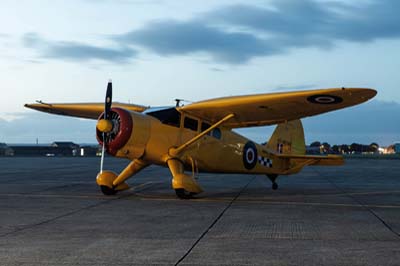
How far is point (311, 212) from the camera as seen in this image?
419 inches

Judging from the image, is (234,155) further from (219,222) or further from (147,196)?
(219,222)

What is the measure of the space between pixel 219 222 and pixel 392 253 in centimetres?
339

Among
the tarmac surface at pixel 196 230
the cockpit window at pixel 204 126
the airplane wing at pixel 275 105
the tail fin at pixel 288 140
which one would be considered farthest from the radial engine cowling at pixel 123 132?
the tail fin at pixel 288 140

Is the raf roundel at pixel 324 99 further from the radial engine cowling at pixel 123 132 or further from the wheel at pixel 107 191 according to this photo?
the wheel at pixel 107 191

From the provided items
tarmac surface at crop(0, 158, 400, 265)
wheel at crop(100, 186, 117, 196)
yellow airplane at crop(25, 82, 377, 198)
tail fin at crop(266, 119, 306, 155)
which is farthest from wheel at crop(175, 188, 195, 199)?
tail fin at crop(266, 119, 306, 155)

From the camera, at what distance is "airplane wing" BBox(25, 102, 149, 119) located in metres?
17.0

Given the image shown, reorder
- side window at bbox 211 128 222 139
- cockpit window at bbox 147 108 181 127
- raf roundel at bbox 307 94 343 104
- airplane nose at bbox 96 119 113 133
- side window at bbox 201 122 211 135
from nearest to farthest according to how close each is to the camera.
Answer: raf roundel at bbox 307 94 343 104
airplane nose at bbox 96 119 113 133
cockpit window at bbox 147 108 181 127
side window at bbox 201 122 211 135
side window at bbox 211 128 222 139

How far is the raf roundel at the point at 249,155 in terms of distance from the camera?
15.7 m

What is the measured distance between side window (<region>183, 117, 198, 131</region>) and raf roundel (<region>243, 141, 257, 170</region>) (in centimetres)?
197

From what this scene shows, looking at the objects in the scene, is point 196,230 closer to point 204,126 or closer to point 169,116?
point 169,116

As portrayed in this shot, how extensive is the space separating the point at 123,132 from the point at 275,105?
393cm

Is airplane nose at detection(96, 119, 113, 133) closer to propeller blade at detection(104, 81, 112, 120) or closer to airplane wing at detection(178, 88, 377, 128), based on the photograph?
propeller blade at detection(104, 81, 112, 120)

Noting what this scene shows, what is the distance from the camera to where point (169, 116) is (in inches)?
549

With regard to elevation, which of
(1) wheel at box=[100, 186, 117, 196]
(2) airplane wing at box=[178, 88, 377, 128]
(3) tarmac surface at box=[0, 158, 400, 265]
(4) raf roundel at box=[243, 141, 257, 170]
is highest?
(2) airplane wing at box=[178, 88, 377, 128]
